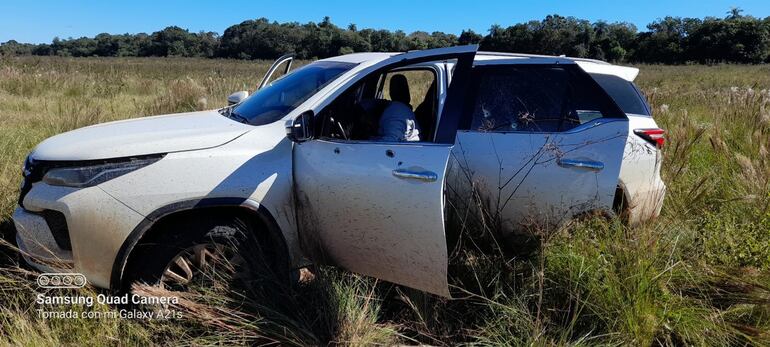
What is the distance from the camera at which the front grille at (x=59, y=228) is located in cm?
274

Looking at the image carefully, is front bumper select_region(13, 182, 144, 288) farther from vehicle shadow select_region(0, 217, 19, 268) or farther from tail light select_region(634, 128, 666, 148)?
tail light select_region(634, 128, 666, 148)

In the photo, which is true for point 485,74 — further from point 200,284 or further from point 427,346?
point 200,284

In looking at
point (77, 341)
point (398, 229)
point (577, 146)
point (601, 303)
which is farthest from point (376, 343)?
point (577, 146)

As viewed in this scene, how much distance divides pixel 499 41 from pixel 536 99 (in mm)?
45427

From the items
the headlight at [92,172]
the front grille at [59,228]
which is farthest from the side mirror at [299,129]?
the front grille at [59,228]

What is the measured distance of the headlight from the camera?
8.99 feet

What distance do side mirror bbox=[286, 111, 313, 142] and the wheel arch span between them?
0.45 meters

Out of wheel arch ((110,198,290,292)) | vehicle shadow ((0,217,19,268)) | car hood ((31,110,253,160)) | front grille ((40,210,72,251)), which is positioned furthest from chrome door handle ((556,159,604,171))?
vehicle shadow ((0,217,19,268))

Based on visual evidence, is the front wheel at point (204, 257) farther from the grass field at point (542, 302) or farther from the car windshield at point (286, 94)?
the car windshield at point (286, 94)

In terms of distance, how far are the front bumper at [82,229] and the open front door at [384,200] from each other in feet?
3.21

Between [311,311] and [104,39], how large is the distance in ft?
269

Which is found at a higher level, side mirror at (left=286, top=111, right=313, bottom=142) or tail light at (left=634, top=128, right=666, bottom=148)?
side mirror at (left=286, top=111, right=313, bottom=142)

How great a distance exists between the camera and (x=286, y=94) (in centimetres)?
374

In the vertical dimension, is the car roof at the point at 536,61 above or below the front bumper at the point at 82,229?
above
